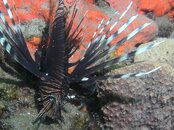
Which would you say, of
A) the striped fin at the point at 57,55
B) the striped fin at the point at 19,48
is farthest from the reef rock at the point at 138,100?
the striped fin at the point at 19,48

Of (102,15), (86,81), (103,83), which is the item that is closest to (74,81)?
(86,81)

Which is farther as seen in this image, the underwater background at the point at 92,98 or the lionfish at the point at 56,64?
the underwater background at the point at 92,98

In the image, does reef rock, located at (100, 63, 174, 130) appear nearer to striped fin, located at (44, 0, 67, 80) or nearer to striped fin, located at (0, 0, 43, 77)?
striped fin, located at (44, 0, 67, 80)

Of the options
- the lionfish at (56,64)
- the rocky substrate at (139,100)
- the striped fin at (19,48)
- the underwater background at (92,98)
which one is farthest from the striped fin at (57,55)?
the rocky substrate at (139,100)

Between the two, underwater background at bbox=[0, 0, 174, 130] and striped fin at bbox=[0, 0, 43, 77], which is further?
underwater background at bbox=[0, 0, 174, 130]

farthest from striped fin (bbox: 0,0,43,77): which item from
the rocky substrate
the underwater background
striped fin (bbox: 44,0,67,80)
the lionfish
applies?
the rocky substrate

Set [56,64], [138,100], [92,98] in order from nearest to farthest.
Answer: [56,64]
[138,100]
[92,98]

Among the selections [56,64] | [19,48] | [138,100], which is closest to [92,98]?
[138,100]

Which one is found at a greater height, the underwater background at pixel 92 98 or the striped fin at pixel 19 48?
the striped fin at pixel 19 48

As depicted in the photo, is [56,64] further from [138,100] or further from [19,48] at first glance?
[138,100]

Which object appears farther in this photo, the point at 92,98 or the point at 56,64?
the point at 92,98

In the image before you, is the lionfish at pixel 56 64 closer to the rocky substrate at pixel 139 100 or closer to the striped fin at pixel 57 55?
the striped fin at pixel 57 55
